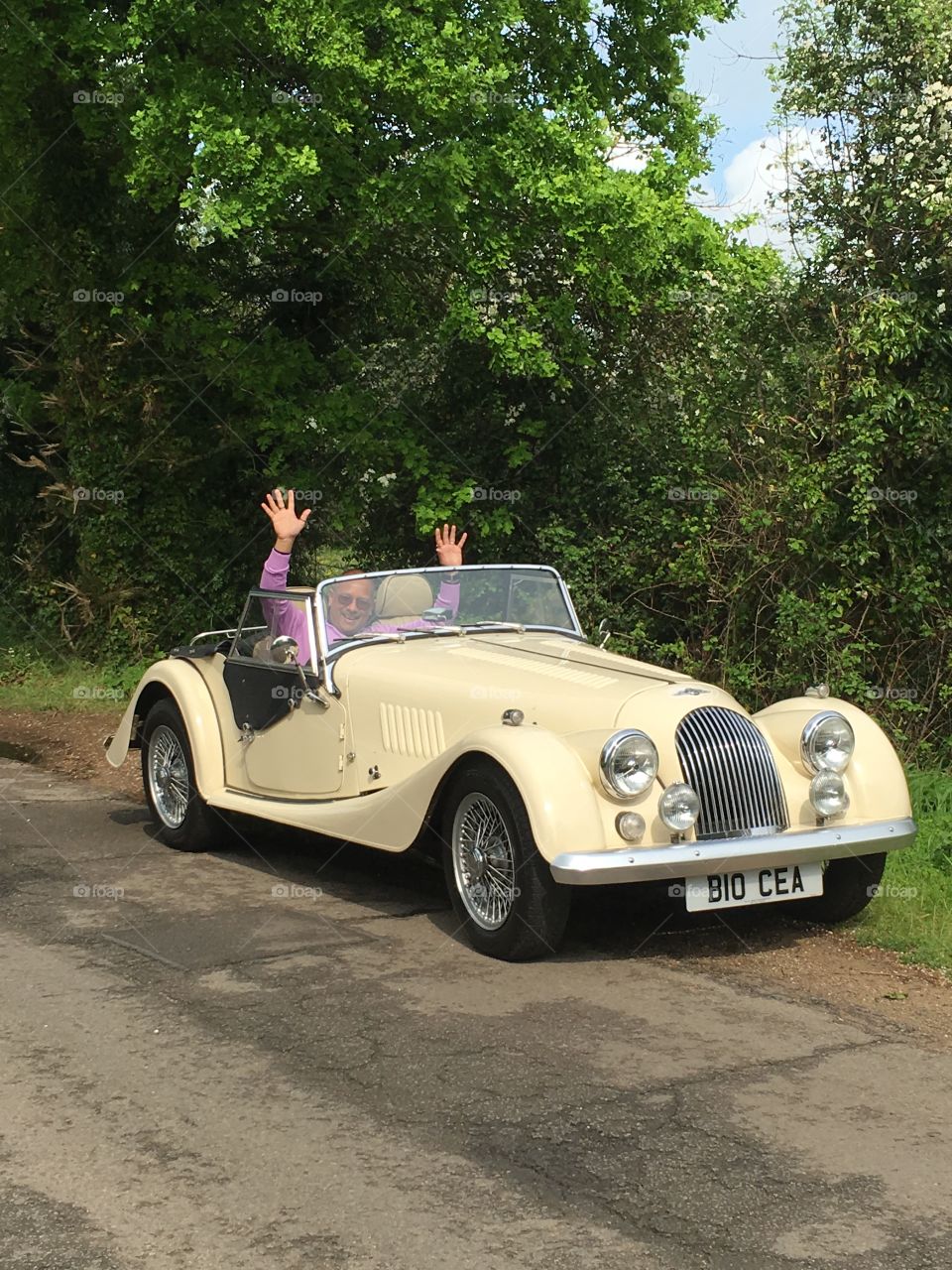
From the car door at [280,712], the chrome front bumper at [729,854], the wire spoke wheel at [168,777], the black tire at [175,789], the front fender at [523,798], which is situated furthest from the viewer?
the wire spoke wheel at [168,777]

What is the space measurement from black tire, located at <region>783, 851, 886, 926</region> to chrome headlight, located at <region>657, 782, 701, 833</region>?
990mm

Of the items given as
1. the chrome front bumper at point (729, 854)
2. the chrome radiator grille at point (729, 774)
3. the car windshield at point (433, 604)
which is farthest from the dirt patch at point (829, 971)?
the car windshield at point (433, 604)

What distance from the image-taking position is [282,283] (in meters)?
16.0

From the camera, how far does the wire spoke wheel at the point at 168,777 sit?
8.73m

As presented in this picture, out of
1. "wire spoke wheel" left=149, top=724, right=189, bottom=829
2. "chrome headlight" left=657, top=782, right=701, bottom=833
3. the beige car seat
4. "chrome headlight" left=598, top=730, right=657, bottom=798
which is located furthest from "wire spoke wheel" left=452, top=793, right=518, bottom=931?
"wire spoke wheel" left=149, top=724, right=189, bottom=829

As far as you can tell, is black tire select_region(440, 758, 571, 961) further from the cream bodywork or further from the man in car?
the man in car

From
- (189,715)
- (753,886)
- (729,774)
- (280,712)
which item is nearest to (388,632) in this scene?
(280,712)

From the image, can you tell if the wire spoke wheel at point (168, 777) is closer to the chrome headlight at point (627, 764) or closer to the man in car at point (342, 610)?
the man in car at point (342, 610)

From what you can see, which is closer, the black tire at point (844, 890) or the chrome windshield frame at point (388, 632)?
the black tire at point (844, 890)

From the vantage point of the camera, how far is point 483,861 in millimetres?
6445

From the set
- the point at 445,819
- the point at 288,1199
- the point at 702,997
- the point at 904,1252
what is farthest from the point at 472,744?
the point at 904,1252

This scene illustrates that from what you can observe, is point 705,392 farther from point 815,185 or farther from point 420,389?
point 420,389

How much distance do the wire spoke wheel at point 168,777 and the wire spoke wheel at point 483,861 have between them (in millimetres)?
2594

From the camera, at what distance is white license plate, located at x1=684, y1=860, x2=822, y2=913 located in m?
6.24
